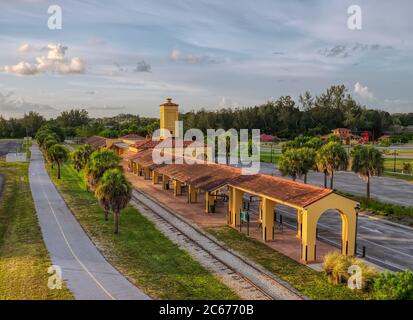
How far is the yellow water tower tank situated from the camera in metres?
61.6

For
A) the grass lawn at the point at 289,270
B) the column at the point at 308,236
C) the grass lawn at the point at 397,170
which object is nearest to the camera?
the grass lawn at the point at 289,270

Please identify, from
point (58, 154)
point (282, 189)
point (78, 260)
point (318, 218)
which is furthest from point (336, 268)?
point (58, 154)

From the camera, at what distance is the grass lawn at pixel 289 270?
16.5m

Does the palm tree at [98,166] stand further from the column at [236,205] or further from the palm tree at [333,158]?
the palm tree at [333,158]

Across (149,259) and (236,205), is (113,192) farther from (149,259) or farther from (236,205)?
(236,205)

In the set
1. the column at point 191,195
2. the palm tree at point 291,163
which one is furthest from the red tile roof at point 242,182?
the palm tree at point 291,163

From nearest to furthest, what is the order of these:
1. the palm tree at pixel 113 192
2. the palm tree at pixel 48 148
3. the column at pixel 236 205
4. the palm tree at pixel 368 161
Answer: the palm tree at pixel 113 192
the column at pixel 236 205
the palm tree at pixel 368 161
the palm tree at pixel 48 148

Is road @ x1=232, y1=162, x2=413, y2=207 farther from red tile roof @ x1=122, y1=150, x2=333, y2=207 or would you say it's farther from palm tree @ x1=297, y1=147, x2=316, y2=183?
red tile roof @ x1=122, y1=150, x2=333, y2=207

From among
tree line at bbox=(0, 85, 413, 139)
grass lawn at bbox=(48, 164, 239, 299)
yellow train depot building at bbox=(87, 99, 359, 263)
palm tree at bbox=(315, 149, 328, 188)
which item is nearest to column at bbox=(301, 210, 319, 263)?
yellow train depot building at bbox=(87, 99, 359, 263)

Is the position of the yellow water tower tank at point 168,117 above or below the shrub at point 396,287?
above

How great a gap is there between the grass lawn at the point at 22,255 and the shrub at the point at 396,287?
11.0 metres

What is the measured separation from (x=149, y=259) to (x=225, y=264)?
12.2 ft

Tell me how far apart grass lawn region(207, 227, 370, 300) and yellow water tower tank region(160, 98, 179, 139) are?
37.9 metres

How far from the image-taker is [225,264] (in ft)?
65.2
